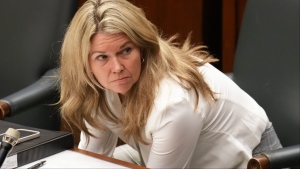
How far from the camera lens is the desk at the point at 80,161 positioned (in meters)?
1.33

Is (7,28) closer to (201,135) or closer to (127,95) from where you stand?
(127,95)

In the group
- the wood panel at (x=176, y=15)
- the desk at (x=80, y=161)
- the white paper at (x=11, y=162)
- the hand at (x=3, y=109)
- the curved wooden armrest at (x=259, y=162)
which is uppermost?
the wood panel at (x=176, y=15)

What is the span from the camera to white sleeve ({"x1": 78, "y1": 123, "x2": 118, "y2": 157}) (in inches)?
70.3

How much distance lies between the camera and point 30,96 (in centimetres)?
192

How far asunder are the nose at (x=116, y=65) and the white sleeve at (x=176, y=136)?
15cm

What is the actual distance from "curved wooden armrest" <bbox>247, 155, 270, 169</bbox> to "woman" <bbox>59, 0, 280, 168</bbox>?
17 centimetres

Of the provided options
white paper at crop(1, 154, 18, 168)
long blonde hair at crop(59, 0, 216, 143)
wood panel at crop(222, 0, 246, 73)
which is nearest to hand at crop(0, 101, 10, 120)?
long blonde hair at crop(59, 0, 216, 143)

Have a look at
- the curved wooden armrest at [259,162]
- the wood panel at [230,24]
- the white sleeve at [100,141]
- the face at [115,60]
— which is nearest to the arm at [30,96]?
the white sleeve at [100,141]

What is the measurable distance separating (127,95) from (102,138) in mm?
212

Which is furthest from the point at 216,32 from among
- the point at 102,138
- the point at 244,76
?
the point at 102,138

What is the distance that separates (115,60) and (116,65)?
1 centimetres

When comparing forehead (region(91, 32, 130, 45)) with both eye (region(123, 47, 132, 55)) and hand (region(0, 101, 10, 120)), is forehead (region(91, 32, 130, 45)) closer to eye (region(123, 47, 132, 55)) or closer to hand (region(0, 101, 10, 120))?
eye (region(123, 47, 132, 55))

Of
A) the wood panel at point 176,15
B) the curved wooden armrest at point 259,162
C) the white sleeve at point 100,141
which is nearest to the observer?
the curved wooden armrest at point 259,162

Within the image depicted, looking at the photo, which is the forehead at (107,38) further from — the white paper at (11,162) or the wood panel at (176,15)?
the wood panel at (176,15)
